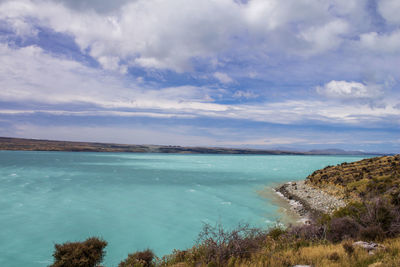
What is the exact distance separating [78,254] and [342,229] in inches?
387

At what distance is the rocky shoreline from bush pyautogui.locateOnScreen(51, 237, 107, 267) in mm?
16028

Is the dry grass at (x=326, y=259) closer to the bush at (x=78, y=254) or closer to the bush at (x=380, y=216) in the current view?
the bush at (x=380, y=216)

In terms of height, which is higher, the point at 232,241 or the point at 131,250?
the point at 232,241

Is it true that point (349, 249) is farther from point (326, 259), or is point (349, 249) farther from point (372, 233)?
point (372, 233)

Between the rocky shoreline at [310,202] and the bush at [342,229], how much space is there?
10173 millimetres

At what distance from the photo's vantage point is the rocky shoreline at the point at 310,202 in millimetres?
22016

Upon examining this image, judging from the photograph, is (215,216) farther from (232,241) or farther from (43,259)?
(232,241)

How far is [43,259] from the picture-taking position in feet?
44.5

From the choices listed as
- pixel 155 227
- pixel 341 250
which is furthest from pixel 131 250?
pixel 341 250

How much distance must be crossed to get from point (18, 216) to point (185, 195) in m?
17.5

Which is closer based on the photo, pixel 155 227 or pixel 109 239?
pixel 109 239

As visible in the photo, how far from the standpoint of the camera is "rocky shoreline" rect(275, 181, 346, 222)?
22.0 m

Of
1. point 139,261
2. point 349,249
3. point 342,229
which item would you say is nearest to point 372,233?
point 342,229

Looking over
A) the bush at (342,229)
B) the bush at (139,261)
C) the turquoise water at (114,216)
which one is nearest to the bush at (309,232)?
the bush at (342,229)
